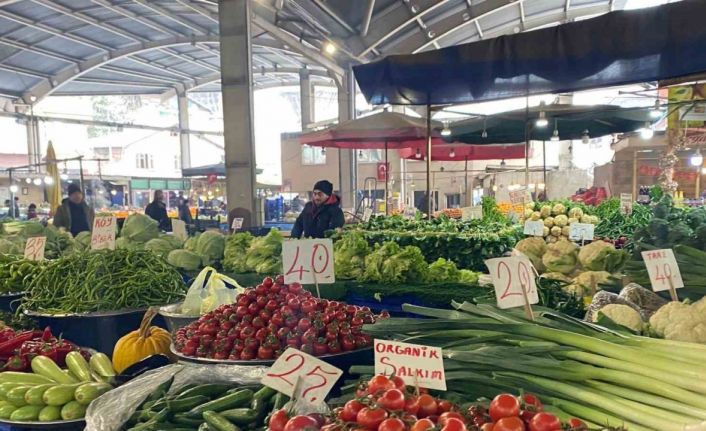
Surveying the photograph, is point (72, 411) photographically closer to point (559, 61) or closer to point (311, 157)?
point (559, 61)

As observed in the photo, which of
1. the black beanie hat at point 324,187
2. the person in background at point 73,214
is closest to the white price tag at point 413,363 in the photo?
the black beanie hat at point 324,187

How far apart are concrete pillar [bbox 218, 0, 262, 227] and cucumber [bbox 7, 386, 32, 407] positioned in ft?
23.0

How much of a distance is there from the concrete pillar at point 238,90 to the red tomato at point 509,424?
802 centimetres

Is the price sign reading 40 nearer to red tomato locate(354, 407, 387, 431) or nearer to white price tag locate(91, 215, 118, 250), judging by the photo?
red tomato locate(354, 407, 387, 431)

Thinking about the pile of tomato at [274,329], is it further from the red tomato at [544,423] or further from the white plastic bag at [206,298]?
the red tomato at [544,423]

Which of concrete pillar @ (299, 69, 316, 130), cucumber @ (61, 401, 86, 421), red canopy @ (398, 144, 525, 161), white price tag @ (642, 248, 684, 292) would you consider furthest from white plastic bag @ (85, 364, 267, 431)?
concrete pillar @ (299, 69, 316, 130)

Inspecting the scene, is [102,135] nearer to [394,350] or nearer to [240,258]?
[240,258]

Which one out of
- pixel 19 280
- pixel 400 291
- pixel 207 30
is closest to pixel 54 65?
pixel 207 30

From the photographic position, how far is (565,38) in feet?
10.4

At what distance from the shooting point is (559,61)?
3.31 metres

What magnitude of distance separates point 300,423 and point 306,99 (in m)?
20.3

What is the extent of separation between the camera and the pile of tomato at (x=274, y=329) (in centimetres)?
211

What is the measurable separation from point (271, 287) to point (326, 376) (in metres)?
0.98

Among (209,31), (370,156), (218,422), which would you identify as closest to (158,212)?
(209,31)
